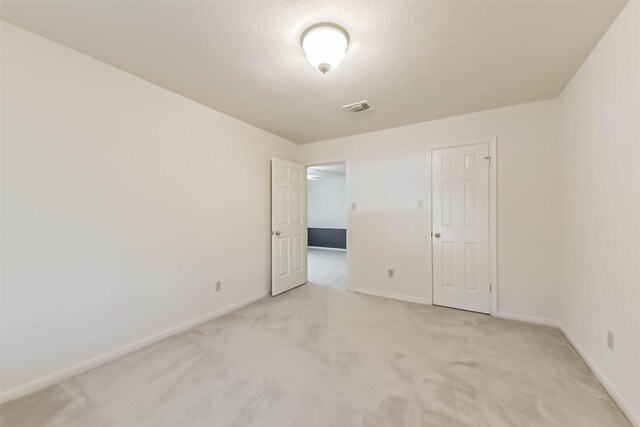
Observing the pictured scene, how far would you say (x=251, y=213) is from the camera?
337 cm

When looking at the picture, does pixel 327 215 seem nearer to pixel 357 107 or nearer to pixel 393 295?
pixel 393 295

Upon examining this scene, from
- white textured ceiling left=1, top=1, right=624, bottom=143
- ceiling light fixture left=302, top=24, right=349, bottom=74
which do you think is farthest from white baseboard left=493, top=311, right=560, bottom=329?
ceiling light fixture left=302, top=24, right=349, bottom=74

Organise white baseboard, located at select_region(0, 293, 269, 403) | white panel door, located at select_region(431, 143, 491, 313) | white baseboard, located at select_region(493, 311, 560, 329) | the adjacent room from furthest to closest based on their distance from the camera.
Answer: white panel door, located at select_region(431, 143, 491, 313) < white baseboard, located at select_region(493, 311, 560, 329) < white baseboard, located at select_region(0, 293, 269, 403) < the adjacent room

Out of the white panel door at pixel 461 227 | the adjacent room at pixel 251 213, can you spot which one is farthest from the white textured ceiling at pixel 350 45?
the white panel door at pixel 461 227

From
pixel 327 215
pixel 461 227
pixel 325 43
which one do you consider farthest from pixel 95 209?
pixel 327 215

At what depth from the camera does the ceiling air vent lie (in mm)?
2639

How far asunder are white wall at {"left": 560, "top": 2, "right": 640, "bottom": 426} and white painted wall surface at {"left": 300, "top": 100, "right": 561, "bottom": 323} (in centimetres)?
35

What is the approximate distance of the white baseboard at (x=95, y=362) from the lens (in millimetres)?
1600

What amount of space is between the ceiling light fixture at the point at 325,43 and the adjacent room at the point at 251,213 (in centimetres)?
1

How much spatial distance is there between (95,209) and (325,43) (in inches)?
82.6

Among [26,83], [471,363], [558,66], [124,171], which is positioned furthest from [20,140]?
[558,66]

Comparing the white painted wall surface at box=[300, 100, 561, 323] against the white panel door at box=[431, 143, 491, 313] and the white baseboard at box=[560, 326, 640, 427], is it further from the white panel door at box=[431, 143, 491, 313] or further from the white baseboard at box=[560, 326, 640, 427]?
the white baseboard at box=[560, 326, 640, 427]

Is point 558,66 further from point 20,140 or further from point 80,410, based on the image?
point 80,410

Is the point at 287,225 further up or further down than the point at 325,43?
further down
